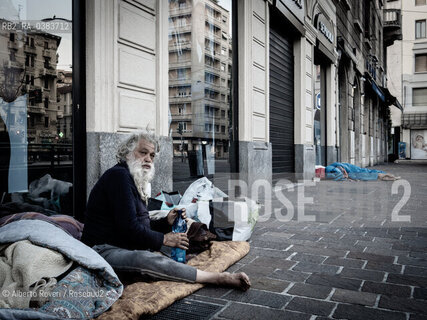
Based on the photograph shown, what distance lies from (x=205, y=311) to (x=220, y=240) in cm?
168

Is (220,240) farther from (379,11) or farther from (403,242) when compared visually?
(379,11)

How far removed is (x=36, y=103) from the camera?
4.10m

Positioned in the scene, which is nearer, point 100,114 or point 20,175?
point 20,175

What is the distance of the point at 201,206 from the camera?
4.31 m

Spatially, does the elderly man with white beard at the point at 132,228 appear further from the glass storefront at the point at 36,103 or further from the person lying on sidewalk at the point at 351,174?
the person lying on sidewalk at the point at 351,174

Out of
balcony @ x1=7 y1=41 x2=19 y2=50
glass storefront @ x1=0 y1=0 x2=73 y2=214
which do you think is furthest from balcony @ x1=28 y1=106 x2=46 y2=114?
balcony @ x1=7 y1=41 x2=19 y2=50

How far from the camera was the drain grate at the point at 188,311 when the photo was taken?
239 centimetres

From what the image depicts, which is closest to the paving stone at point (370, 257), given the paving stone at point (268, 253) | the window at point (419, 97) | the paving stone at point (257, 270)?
the paving stone at point (268, 253)

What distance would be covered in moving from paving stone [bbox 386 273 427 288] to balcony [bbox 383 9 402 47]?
29645 mm

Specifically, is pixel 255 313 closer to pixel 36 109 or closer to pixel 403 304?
pixel 403 304

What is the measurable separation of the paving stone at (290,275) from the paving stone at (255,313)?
2.09 ft

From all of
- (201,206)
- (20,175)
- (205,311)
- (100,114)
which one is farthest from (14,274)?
(100,114)

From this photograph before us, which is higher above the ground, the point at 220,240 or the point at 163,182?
the point at 163,182

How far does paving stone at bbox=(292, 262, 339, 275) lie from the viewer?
3270 millimetres
